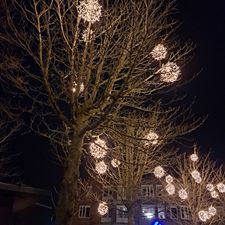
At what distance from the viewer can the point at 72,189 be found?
6160 mm

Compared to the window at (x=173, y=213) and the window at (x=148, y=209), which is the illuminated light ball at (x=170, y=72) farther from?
the window at (x=148, y=209)

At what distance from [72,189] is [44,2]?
434cm

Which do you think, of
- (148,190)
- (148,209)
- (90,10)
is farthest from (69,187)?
(148,209)

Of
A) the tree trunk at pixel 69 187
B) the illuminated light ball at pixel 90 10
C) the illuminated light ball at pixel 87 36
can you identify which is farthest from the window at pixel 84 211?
the illuminated light ball at pixel 90 10

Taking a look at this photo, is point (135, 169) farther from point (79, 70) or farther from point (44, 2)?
point (44, 2)

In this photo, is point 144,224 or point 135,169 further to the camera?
point 144,224

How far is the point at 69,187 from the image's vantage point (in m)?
6.14

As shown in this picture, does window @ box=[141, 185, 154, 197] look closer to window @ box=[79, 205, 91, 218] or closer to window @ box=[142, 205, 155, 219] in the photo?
window @ box=[142, 205, 155, 219]

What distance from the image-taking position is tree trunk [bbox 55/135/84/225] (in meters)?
5.86

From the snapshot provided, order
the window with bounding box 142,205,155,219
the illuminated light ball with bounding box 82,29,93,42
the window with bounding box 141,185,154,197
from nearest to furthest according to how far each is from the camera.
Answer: the illuminated light ball with bounding box 82,29,93,42 → the window with bounding box 141,185,154,197 → the window with bounding box 142,205,155,219

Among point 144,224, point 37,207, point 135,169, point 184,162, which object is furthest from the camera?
point 144,224

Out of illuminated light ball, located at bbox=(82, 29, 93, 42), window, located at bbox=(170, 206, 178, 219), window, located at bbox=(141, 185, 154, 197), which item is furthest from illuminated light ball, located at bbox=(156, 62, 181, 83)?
window, located at bbox=(141, 185, 154, 197)

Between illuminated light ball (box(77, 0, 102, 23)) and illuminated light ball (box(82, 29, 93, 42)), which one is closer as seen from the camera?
illuminated light ball (box(77, 0, 102, 23))

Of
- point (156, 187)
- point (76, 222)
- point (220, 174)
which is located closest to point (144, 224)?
point (156, 187)
